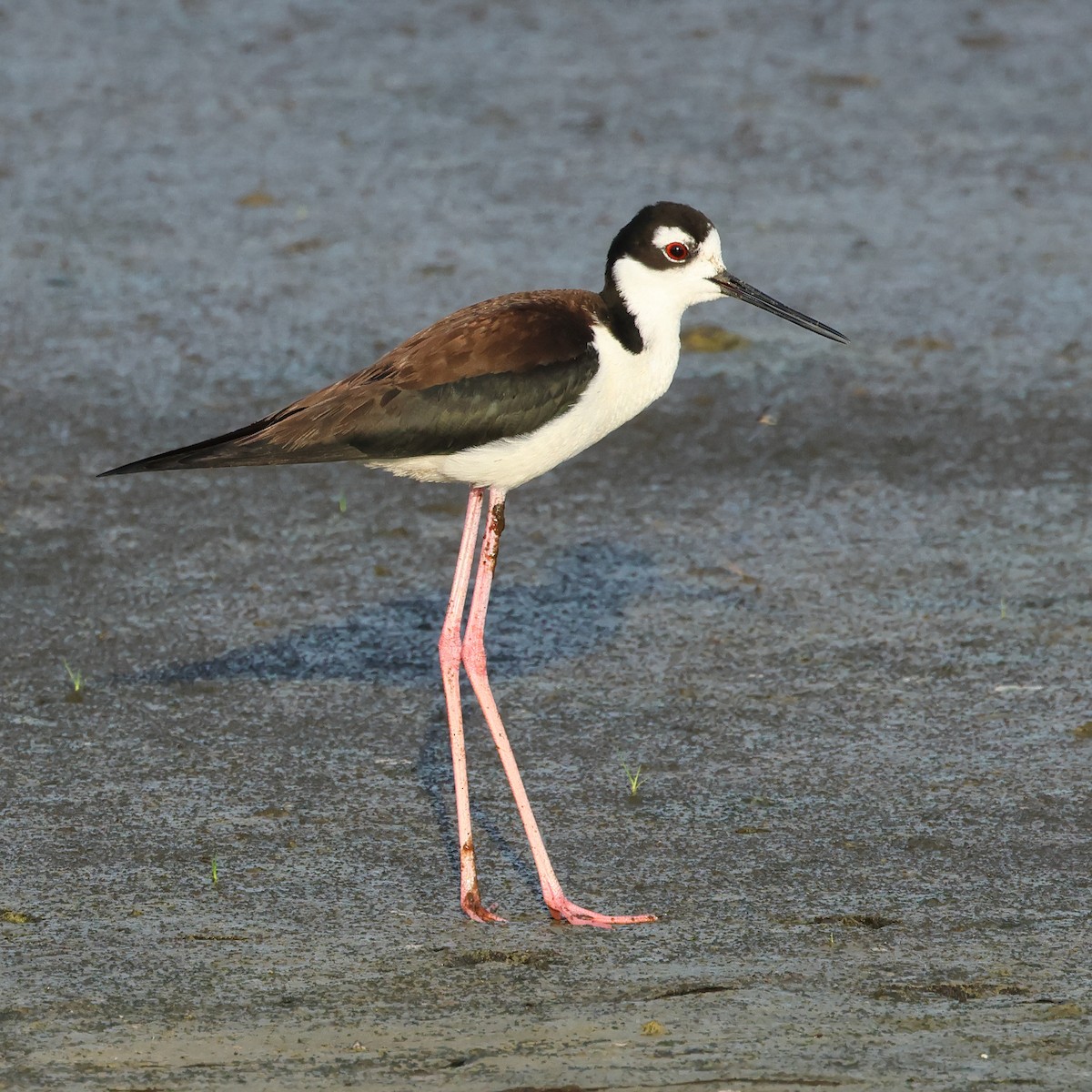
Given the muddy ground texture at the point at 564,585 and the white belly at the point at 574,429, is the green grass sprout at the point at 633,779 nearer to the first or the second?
the muddy ground texture at the point at 564,585

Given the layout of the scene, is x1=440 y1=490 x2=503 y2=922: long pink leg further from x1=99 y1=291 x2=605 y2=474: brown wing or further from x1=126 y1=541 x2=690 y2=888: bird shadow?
x1=126 y1=541 x2=690 y2=888: bird shadow

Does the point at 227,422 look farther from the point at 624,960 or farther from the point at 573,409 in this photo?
the point at 624,960

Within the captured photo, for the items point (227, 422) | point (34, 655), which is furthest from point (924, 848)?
point (227, 422)

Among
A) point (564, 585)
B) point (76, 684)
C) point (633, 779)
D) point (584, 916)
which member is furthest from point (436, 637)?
point (584, 916)

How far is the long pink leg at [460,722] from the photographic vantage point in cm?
491

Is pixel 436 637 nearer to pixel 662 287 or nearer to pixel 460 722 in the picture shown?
pixel 460 722

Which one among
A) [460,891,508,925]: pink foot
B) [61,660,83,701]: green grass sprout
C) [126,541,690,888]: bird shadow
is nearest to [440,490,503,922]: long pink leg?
[460,891,508,925]: pink foot

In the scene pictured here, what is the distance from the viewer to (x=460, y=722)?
525cm

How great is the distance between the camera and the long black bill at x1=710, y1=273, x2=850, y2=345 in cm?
548

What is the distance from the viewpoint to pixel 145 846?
17.0ft

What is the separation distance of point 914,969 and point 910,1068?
468 millimetres

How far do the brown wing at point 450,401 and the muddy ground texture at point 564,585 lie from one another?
1.03m

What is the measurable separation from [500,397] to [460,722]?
87 centimetres

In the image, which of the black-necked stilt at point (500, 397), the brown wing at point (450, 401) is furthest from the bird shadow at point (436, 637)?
the brown wing at point (450, 401)
